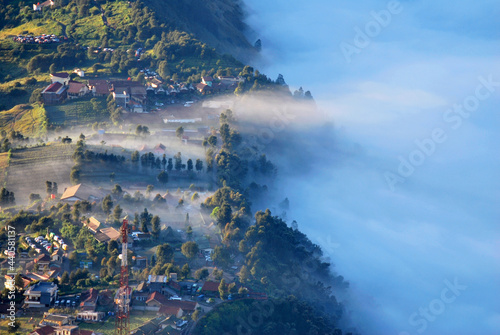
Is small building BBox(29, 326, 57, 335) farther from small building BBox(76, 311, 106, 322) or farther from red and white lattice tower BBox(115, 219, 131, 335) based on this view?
red and white lattice tower BBox(115, 219, 131, 335)

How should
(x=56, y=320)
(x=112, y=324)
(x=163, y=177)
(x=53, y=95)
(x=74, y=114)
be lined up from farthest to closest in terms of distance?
1. (x=53, y=95)
2. (x=74, y=114)
3. (x=163, y=177)
4. (x=112, y=324)
5. (x=56, y=320)

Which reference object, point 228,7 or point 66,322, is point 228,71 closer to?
point 228,7

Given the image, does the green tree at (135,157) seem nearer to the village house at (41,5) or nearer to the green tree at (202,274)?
the green tree at (202,274)

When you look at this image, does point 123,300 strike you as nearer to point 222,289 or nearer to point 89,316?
point 89,316

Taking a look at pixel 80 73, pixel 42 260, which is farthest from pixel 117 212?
pixel 80 73

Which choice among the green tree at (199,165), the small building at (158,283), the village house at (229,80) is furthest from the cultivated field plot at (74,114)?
the small building at (158,283)
